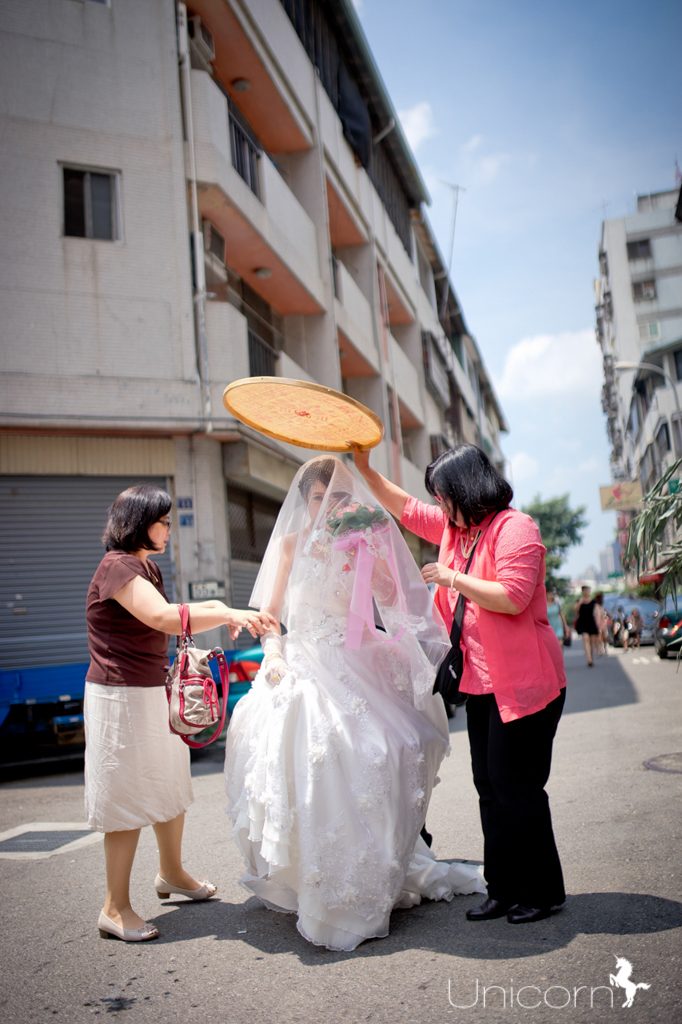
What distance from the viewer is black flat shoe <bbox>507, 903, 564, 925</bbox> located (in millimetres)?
3723

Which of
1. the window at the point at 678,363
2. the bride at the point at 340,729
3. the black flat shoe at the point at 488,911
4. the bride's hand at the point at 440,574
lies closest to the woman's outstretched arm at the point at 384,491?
the bride at the point at 340,729

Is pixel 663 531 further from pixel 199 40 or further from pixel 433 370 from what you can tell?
pixel 433 370

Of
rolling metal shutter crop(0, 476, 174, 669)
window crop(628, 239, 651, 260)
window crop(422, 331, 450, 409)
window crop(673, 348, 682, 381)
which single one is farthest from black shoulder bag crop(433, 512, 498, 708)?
window crop(628, 239, 651, 260)

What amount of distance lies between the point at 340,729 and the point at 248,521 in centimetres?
1298

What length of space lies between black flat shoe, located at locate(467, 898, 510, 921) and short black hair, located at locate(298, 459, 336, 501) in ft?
6.88

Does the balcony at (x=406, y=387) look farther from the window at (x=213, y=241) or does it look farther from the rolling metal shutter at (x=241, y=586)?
the rolling metal shutter at (x=241, y=586)

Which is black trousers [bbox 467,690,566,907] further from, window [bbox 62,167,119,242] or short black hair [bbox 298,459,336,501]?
window [bbox 62,167,119,242]

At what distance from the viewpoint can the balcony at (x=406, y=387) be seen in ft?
83.2

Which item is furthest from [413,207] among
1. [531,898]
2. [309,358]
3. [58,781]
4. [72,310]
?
[531,898]

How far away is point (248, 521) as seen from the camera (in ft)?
54.9

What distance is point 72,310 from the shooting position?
43.2 ft

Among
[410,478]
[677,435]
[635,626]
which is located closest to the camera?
[410,478]

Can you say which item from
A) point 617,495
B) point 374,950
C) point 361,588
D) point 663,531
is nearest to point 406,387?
point 663,531

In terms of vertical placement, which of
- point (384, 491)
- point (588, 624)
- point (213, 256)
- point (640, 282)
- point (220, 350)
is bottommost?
point (588, 624)
